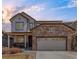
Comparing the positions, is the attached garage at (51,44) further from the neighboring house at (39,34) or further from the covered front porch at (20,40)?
the covered front porch at (20,40)

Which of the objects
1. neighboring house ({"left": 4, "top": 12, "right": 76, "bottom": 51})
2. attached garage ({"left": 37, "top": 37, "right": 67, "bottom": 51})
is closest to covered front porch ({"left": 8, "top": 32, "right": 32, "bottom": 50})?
neighboring house ({"left": 4, "top": 12, "right": 76, "bottom": 51})

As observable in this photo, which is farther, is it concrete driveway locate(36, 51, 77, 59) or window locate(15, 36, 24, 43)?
window locate(15, 36, 24, 43)

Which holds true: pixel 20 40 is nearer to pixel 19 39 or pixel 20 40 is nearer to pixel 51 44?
pixel 19 39

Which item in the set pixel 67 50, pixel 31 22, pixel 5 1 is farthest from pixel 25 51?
pixel 5 1

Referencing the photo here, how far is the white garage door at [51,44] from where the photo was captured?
2772 millimetres

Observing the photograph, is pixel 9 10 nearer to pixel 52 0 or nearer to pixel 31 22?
pixel 31 22

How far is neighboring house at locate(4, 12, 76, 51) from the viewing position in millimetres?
2715

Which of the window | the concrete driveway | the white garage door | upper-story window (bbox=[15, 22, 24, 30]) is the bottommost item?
the concrete driveway

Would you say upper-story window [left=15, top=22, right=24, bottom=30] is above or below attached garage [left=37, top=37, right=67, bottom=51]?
above

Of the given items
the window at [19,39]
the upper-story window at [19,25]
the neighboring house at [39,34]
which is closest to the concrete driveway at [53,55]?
the neighboring house at [39,34]

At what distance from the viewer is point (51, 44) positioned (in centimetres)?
285

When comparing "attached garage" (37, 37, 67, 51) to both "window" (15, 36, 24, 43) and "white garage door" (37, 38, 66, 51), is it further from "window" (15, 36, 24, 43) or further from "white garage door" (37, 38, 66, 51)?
"window" (15, 36, 24, 43)

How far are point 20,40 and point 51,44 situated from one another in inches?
22.1

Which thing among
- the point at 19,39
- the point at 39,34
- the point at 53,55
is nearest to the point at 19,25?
the point at 19,39
